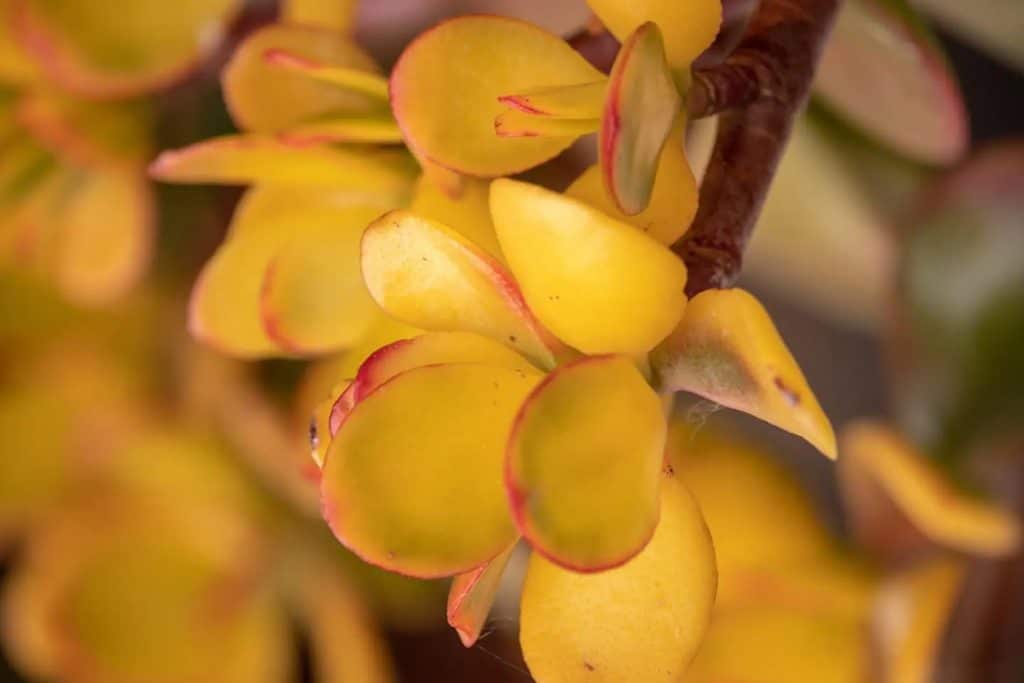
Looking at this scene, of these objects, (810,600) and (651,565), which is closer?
(651,565)

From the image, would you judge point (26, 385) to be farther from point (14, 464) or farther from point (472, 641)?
point (472, 641)

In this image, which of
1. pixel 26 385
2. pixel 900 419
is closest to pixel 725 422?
pixel 900 419

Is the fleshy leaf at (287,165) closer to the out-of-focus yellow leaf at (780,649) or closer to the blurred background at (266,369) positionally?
the blurred background at (266,369)

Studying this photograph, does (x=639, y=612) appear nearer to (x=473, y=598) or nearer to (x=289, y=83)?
(x=473, y=598)

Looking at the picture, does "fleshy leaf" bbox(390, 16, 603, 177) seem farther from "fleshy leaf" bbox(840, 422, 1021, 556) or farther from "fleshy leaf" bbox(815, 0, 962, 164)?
"fleshy leaf" bbox(840, 422, 1021, 556)

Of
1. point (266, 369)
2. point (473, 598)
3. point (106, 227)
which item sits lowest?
point (266, 369)

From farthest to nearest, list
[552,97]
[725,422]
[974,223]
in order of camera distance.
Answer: [725,422] → [974,223] → [552,97]

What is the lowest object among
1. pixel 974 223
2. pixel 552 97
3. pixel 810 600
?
pixel 810 600

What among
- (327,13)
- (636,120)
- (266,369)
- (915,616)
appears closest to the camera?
(636,120)

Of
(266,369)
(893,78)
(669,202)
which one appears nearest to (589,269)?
(669,202)
